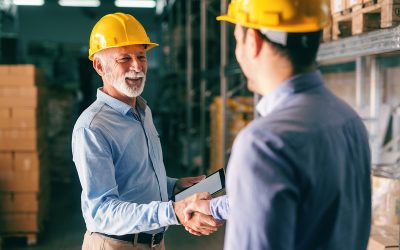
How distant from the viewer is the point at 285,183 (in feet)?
4.00

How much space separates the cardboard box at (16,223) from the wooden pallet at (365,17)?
14.9ft

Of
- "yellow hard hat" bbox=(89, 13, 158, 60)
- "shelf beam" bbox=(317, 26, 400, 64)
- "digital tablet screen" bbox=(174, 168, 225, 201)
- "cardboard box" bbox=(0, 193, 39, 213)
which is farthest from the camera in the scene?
"cardboard box" bbox=(0, 193, 39, 213)

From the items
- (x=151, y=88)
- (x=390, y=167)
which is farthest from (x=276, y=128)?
(x=151, y=88)

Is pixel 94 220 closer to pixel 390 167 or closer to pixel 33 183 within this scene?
pixel 390 167

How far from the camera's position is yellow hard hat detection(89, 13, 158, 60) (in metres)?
3.02

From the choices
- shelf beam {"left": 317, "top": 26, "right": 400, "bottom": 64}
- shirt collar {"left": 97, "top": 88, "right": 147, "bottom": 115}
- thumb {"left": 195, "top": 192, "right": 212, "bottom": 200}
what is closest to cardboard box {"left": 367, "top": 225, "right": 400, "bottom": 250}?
shelf beam {"left": 317, "top": 26, "right": 400, "bottom": 64}

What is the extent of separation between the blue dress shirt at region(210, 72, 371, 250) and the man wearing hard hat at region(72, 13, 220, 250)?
1042 millimetres

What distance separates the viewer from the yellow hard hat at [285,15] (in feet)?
4.73

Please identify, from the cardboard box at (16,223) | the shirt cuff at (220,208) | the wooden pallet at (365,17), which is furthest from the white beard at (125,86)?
the cardboard box at (16,223)

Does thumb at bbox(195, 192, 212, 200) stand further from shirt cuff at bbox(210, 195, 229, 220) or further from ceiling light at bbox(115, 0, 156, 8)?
ceiling light at bbox(115, 0, 156, 8)

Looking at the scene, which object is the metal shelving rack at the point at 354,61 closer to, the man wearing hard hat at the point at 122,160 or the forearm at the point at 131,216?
the man wearing hard hat at the point at 122,160

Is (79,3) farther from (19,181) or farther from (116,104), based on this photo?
(116,104)

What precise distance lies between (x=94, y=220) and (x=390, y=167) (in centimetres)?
357

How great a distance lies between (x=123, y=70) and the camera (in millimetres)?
2932
